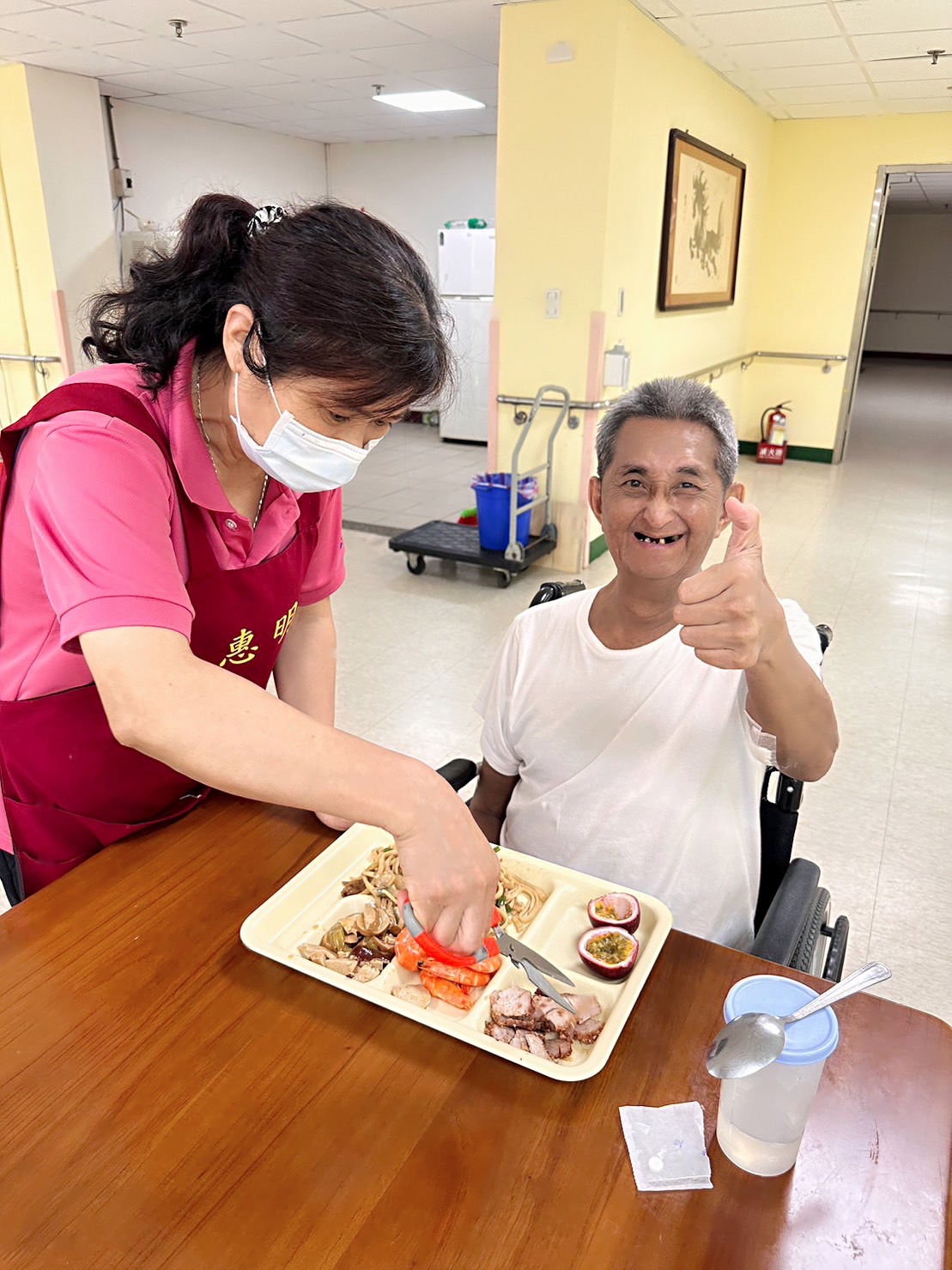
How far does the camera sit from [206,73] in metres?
5.77

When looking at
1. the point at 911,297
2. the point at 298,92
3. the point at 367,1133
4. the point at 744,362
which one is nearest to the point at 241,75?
the point at 298,92

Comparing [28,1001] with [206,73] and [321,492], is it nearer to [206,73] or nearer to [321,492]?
[321,492]

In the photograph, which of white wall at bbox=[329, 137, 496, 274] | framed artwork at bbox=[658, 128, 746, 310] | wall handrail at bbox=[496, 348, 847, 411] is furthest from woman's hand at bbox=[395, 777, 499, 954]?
white wall at bbox=[329, 137, 496, 274]

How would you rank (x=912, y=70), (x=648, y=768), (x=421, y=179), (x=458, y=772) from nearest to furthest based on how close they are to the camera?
(x=648, y=768)
(x=458, y=772)
(x=912, y=70)
(x=421, y=179)

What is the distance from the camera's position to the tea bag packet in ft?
2.60

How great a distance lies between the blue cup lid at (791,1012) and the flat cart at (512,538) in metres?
3.82

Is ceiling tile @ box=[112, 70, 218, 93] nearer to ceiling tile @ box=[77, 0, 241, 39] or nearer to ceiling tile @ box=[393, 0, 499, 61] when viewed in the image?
ceiling tile @ box=[77, 0, 241, 39]

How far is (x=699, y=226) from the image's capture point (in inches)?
230

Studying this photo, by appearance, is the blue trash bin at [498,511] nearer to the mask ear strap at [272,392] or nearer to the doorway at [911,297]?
the mask ear strap at [272,392]

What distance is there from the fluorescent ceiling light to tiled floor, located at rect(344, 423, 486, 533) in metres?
2.44

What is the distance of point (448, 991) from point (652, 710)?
1.86 ft

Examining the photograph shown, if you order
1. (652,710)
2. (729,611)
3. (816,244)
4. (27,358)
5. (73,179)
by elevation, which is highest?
(73,179)

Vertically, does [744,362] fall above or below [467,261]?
below

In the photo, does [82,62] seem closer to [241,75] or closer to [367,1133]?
[241,75]
